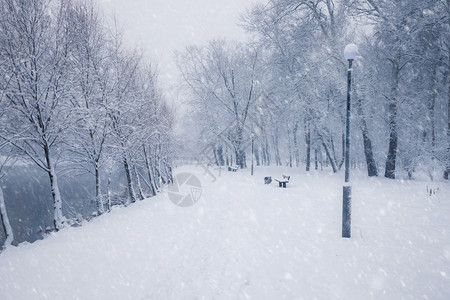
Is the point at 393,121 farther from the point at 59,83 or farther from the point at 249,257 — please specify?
the point at 59,83

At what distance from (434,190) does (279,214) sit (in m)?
7.33

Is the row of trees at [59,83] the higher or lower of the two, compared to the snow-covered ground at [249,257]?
higher

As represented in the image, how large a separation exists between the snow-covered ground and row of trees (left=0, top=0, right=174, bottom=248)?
14.4ft

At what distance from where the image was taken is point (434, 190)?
31.9 feet

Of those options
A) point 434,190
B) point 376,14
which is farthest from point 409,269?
point 376,14

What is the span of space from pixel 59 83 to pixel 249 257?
9261 millimetres

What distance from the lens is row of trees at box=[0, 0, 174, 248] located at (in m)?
7.78

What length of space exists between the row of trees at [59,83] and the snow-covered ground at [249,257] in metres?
4.38

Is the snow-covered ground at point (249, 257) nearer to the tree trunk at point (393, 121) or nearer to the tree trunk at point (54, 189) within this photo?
the tree trunk at point (54, 189)

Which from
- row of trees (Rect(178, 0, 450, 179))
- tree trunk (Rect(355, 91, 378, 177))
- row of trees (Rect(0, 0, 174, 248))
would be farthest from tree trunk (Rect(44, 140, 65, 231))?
tree trunk (Rect(355, 91, 378, 177))

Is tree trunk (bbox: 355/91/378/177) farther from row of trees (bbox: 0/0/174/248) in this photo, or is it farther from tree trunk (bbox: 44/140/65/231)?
tree trunk (bbox: 44/140/65/231)

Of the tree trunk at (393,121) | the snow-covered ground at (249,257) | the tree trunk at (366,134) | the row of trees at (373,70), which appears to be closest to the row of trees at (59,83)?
the snow-covered ground at (249,257)

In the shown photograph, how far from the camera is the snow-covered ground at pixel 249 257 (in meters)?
4.05

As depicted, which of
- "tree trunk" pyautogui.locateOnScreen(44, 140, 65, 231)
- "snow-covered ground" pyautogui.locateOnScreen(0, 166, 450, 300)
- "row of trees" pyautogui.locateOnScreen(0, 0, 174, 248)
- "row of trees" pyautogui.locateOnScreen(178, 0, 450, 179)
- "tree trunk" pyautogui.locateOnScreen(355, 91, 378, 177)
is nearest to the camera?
"snow-covered ground" pyautogui.locateOnScreen(0, 166, 450, 300)
